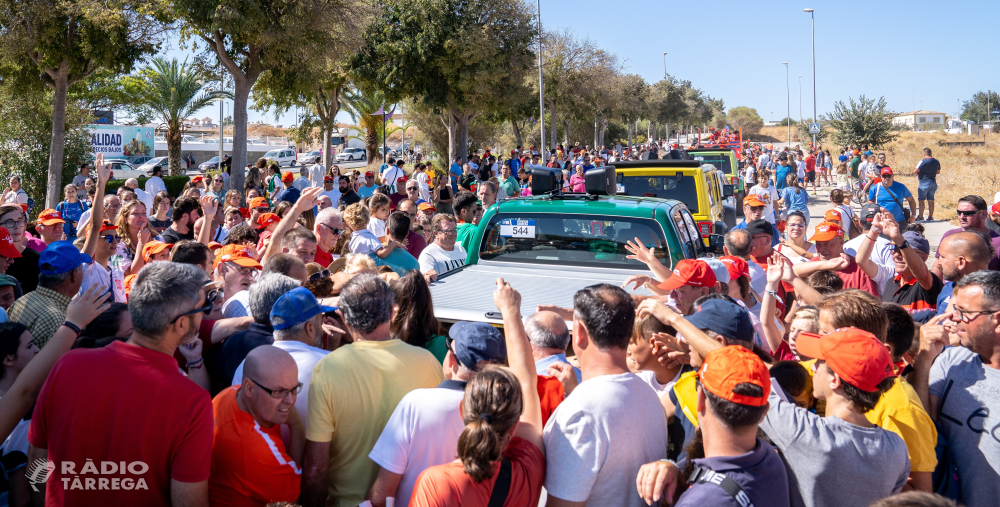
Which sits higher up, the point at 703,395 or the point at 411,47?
the point at 411,47

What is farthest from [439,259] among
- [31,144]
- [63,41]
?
[31,144]

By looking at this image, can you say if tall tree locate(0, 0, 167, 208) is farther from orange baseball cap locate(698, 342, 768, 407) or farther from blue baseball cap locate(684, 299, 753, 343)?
orange baseball cap locate(698, 342, 768, 407)

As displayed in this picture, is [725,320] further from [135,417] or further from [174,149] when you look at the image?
[174,149]

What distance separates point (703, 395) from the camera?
8.20ft

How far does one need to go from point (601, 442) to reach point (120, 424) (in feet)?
5.81

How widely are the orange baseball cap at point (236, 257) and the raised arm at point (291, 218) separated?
Answer: 58 centimetres

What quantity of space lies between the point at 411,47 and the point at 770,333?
22528 mm

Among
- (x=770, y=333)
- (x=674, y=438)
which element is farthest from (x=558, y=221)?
(x=674, y=438)

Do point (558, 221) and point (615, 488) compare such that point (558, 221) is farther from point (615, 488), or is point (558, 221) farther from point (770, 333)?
point (615, 488)

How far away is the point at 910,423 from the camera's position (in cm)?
279

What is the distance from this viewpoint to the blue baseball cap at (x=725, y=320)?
3229 millimetres

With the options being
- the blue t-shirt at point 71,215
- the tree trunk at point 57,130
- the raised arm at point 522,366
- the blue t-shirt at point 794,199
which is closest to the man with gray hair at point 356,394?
the raised arm at point 522,366

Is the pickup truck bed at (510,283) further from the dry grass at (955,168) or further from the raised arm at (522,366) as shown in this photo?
the dry grass at (955,168)

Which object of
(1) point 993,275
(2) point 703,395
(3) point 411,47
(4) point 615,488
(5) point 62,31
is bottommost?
(4) point 615,488
